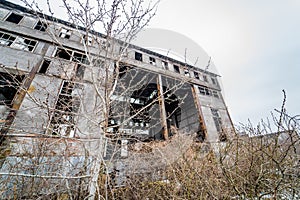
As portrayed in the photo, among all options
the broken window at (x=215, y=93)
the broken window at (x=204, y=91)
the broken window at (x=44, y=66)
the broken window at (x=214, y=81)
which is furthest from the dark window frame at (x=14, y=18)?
the broken window at (x=214, y=81)

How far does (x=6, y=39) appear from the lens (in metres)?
9.80

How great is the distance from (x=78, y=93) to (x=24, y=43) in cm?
994

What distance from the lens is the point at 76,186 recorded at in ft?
16.2

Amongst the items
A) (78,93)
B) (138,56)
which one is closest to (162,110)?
(138,56)

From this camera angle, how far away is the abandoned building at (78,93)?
387cm

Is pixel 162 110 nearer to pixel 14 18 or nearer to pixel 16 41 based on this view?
pixel 16 41

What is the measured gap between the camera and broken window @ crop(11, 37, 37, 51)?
9712 mm

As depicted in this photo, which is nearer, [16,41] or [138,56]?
[16,41]

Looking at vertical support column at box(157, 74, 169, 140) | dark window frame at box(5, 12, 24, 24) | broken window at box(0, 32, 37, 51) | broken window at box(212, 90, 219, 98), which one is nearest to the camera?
broken window at box(0, 32, 37, 51)

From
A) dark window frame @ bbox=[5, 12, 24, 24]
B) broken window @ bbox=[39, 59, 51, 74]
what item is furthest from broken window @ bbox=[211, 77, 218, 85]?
dark window frame @ bbox=[5, 12, 24, 24]

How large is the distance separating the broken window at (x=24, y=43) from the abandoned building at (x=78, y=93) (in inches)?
2.0

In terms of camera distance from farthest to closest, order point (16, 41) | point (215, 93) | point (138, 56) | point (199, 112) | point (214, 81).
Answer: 1. point (214, 81)
2. point (215, 93)
3. point (138, 56)
4. point (199, 112)
5. point (16, 41)

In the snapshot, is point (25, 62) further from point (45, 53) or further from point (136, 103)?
point (136, 103)

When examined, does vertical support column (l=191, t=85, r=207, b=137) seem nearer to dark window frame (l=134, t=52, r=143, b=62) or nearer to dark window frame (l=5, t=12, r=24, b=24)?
dark window frame (l=134, t=52, r=143, b=62)
